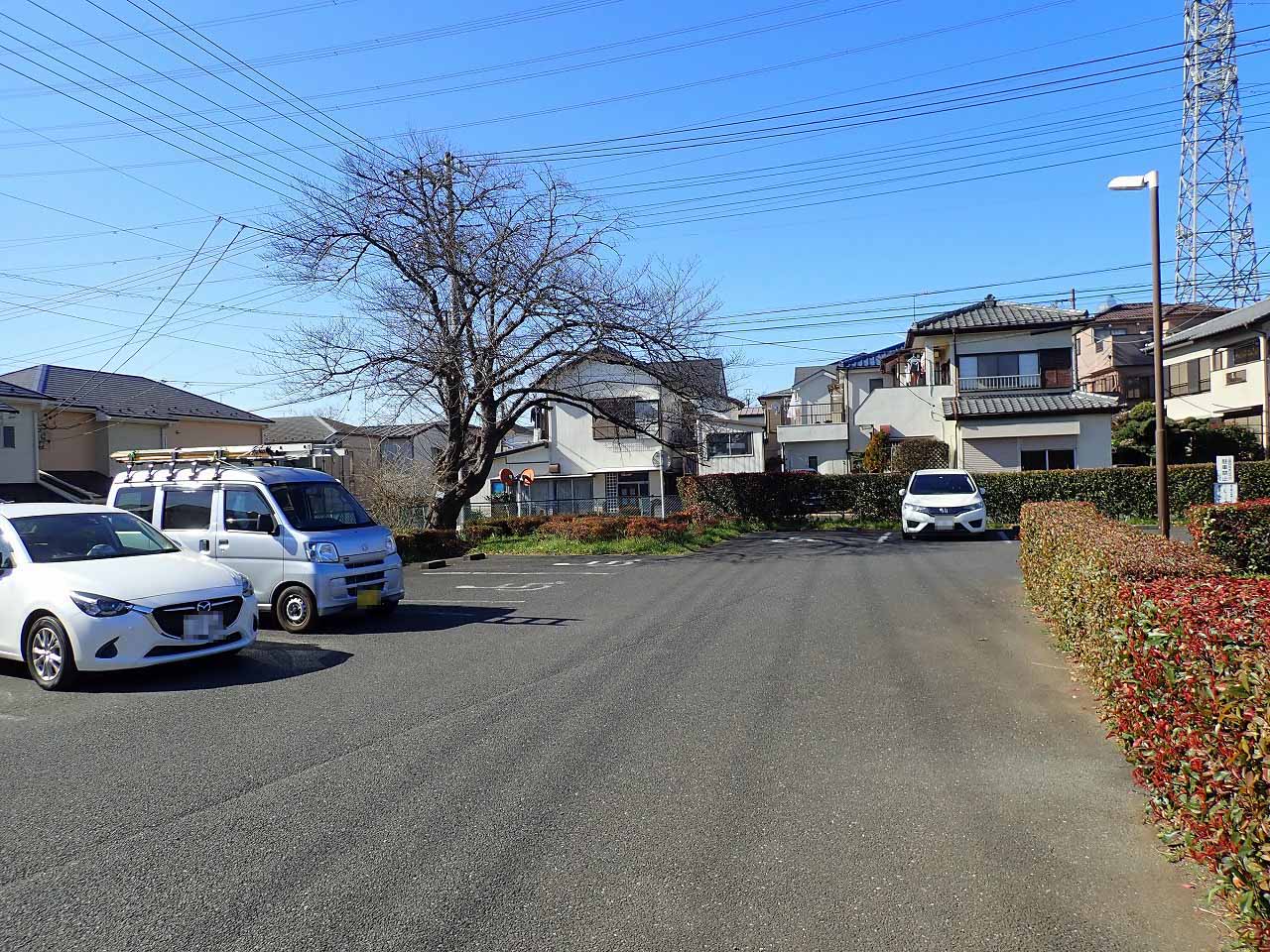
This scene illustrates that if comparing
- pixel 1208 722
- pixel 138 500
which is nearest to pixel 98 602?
pixel 138 500

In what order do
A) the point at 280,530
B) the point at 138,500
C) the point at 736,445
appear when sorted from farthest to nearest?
the point at 736,445 → the point at 138,500 → the point at 280,530

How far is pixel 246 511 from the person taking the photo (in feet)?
34.0

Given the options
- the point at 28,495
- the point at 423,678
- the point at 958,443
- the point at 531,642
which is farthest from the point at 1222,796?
the point at 958,443

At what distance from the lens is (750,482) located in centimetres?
2736

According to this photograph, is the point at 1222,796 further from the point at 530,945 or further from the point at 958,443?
the point at 958,443

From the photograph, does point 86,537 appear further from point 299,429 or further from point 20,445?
point 299,429

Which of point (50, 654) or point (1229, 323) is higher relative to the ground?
point (1229, 323)

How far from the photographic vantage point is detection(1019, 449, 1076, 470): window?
3064 cm

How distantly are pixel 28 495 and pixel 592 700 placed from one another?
72.0 feet

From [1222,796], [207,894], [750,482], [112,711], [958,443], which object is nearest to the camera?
[1222,796]

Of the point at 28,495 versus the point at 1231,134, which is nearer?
the point at 28,495

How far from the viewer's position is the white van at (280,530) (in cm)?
988

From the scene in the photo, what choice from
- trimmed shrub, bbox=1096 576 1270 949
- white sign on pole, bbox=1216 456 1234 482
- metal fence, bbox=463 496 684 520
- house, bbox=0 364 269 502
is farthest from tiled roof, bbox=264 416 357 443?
trimmed shrub, bbox=1096 576 1270 949

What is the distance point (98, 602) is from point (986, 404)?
30.1 meters
